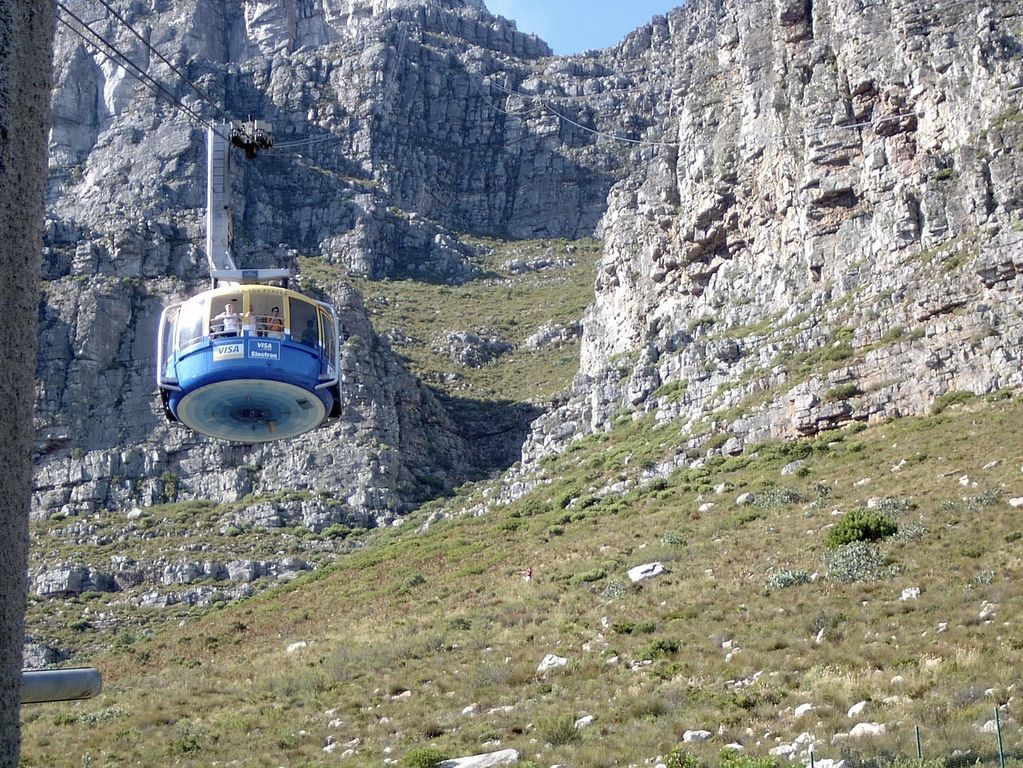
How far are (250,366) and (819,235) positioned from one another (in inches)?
1783

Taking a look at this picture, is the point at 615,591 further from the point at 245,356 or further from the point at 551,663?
the point at 245,356

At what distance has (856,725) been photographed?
51.5ft

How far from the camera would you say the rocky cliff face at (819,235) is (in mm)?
44531

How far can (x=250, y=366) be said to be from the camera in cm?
1527

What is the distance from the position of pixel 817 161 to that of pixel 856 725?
4645 centimetres

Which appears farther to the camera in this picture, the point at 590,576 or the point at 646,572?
the point at 590,576

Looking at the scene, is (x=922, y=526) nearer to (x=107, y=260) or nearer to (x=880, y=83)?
(x=880, y=83)

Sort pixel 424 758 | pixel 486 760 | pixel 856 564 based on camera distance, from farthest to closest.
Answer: pixel 856 564 < pixel 424 758 < pixel 486 760

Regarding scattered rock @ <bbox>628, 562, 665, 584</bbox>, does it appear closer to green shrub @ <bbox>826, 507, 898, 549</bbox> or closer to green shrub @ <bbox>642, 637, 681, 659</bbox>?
green shrub @ <bbox>826, 507, 898, 549</bbox>

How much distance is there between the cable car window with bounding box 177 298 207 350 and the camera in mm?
15711

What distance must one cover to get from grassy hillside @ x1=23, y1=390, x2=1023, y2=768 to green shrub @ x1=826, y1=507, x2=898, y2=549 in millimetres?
72

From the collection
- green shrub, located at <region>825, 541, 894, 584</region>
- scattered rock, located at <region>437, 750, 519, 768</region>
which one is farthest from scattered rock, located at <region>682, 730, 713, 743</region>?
green shrub, located at <region>825, 541, 894, 584</region>

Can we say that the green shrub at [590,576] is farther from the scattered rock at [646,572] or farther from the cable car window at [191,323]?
the cable car window at [191,323]

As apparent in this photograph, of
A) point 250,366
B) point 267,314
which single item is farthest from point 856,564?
point 250,366
